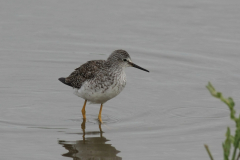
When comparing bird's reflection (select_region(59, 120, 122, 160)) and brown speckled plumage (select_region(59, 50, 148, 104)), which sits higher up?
brown speckled plumage (select_region(59, 50, 148, 104))

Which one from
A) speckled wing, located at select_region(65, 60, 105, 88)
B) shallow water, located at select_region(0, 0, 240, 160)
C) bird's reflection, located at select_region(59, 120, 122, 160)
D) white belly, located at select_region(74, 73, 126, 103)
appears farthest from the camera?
speckled wing, located at select_region(65, 60, 105, 88)

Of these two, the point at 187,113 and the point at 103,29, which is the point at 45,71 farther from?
the point at 187,113

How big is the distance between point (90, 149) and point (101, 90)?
4.31 ft

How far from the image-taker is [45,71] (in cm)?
1204

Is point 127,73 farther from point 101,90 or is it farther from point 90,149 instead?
point 90,149

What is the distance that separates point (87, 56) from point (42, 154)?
555cm

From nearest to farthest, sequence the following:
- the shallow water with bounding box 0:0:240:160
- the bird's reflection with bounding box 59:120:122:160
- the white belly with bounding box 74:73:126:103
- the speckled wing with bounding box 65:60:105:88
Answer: the bird's reflection with bounding box 59:120:122:160, the shallow water with bounding box 0:0:240:160, the white belly with bounding box 74:73:126:103, the speckled wing with bounding box 65:60:105:88

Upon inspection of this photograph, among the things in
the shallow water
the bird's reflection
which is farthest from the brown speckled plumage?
the bird's reflection

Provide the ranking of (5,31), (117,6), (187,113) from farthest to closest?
1. (117,6)
2. (5,31)
3. (187,113)

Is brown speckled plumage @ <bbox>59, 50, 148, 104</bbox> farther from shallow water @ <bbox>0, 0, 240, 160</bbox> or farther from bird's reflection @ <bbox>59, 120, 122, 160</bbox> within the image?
bird's reflection @ <bbox>59, 120, 122, 160</bbox>

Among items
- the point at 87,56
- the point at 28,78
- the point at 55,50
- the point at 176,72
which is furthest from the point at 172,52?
the point at 28,78

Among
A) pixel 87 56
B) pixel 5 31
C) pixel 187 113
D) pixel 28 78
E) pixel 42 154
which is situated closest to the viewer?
pixel 42 154

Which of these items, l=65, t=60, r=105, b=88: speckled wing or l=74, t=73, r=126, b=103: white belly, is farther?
l=65, t=60, r=105, b=88: speckled wing

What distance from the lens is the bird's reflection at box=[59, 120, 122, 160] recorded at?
7.64 metres
